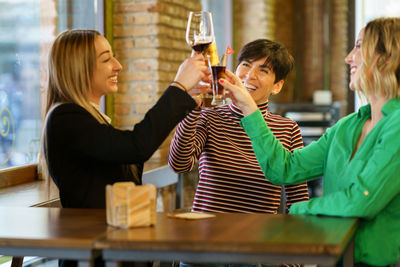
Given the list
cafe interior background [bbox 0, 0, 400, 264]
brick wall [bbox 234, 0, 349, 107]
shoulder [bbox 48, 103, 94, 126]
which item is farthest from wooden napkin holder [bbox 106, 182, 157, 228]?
brick wall [bbox 234, 0, 349, 107]

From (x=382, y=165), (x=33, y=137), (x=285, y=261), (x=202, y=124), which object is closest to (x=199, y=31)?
(x=202, y=124)

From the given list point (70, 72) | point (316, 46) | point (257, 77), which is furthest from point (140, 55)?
point (316, 46)

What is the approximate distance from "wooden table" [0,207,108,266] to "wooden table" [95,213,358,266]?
0.16 ft

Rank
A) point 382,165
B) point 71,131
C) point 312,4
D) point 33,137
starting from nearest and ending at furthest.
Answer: point 382,165 < point 71,131 < point 33,137 < point 312,4

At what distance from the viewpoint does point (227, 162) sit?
2.15m

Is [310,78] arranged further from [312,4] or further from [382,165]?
[382,165]

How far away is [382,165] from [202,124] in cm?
83

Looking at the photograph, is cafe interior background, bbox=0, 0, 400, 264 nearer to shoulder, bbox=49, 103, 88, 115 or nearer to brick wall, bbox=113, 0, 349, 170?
brick wall, bbox=113, 0, 349, 170

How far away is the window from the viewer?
9.68 feet

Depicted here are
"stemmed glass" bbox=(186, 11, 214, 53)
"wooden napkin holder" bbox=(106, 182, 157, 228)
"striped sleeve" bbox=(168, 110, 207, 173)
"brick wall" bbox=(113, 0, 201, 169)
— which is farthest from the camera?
"brick wall" bbox=(113, 0, 201, 169)

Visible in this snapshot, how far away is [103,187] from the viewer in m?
1.82

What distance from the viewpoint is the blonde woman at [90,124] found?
1.71 meters

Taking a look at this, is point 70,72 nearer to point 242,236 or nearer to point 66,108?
point 66,108

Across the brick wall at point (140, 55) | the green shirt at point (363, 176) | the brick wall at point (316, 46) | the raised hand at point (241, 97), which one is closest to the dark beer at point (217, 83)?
the raised hand at point (241, 97)
